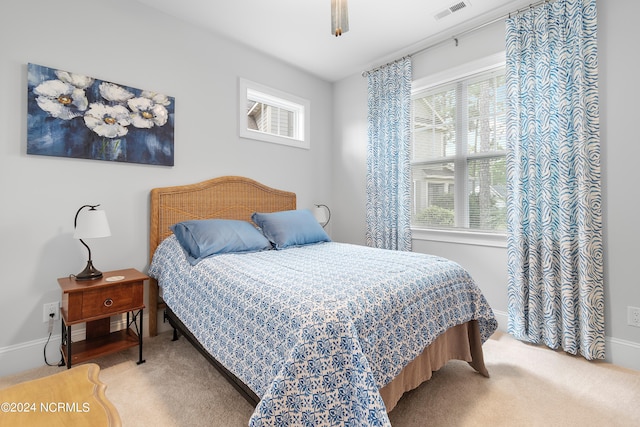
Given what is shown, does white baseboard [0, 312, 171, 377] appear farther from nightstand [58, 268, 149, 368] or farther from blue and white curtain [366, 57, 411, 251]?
blue and white curtain [366, 57, 411, 251]

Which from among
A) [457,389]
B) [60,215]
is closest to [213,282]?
[60,215]

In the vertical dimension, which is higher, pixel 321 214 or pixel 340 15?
pixel 340 15

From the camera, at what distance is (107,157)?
2.37m

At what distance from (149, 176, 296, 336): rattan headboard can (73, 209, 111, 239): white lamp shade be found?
57cm

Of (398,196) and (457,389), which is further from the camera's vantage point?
(398,196)

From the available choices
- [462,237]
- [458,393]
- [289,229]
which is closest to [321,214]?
[289,229]

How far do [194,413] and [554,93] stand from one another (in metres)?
3.25

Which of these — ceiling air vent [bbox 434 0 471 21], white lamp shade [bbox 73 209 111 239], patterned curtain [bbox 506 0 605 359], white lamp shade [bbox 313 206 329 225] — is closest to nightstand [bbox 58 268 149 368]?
white lamp shade [bbox 73 209 111 239]

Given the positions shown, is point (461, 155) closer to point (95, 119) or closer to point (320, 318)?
point (320, 318)

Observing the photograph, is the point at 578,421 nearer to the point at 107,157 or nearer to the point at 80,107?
the point at 107,157

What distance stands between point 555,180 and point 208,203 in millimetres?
2960

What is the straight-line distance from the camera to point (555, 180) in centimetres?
233

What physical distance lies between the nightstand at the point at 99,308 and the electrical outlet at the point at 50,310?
9 centimetres

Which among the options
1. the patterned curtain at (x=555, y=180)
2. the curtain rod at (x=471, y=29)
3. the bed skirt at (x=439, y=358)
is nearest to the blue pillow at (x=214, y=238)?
the bed skirt at (x=439, y=358)
